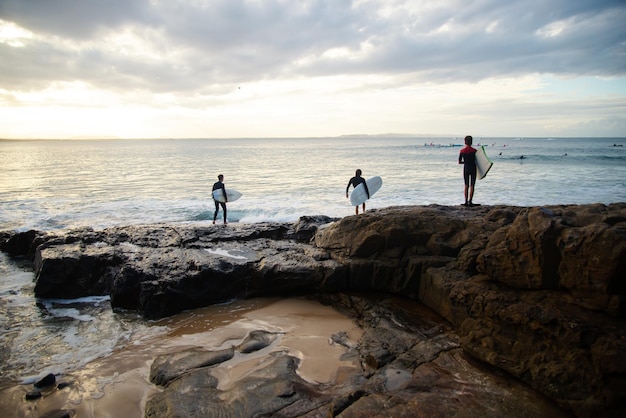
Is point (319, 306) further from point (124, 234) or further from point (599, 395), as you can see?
point (124, 234)

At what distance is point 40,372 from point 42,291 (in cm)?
302

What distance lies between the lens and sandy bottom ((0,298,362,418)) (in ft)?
13.0

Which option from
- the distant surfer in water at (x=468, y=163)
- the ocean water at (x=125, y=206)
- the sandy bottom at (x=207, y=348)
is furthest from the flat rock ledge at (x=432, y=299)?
the distant surfer in water at (x=468, y=163)

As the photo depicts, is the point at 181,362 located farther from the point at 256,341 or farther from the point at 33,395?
the point at 33,395

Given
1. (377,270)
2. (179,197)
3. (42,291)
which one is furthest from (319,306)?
(179,197)

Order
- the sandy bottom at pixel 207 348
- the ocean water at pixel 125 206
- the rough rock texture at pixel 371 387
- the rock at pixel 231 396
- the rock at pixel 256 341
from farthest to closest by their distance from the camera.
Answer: the ocean water at pixel 125 206
the rock at pixel 256 341
the sandy bottom at pixel 207 348
the rock at pixel 231 396
the rough rock texture at pixel 371 387

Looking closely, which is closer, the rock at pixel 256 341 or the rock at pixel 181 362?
the rock at pixel 181 362

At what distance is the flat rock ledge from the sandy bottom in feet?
0.82

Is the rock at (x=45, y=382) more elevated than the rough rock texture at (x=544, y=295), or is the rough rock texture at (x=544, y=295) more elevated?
the rough rock texture at (x=544, y=295)

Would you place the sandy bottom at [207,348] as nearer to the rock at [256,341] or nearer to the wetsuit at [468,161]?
the rock at [256,341]

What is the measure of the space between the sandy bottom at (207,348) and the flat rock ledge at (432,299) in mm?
250

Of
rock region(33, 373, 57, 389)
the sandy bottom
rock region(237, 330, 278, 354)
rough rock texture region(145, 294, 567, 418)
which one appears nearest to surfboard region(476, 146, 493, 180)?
rough rock texture region(145, 294, 567, 418)

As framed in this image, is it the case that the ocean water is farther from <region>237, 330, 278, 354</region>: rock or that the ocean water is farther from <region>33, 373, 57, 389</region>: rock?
<region>237, 330, 278, 354</region>: rock

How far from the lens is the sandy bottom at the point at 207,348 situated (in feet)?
13.0
